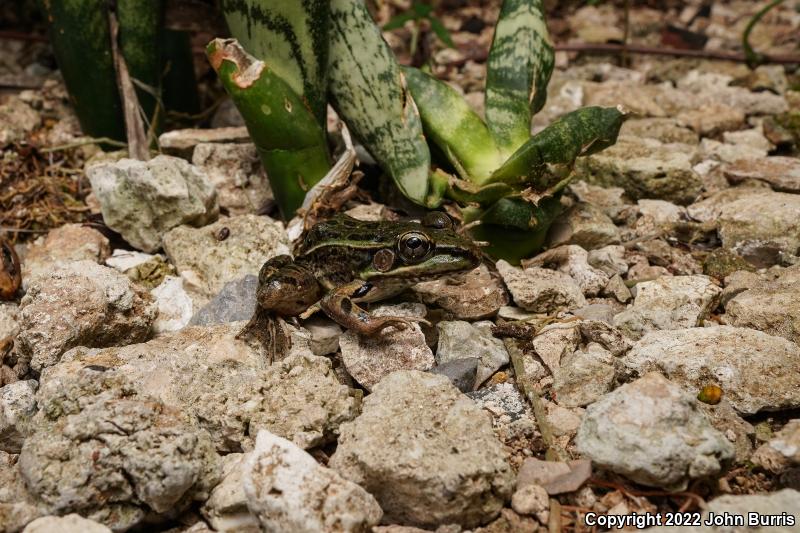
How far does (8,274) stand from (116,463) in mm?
1237

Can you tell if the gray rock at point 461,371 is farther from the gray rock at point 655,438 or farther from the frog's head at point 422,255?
the gray rock at point 655,438

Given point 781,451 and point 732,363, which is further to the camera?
point 732,363

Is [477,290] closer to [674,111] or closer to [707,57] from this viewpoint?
[674,111]

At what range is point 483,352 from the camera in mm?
2414

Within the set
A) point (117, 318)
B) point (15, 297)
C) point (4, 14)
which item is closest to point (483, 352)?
point (117, 318)

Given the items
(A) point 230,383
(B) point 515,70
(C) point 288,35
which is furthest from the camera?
(B) point 515,70

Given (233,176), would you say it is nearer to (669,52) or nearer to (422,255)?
(422,255)

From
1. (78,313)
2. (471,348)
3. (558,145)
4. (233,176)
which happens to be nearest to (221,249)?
(233,176)

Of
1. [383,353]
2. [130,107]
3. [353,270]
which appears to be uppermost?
[130,107]

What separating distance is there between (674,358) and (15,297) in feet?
7.51

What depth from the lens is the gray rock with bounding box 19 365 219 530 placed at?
181cm

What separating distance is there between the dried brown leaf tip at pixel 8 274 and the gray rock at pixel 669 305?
213 centimetres

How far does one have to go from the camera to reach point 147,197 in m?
2.96

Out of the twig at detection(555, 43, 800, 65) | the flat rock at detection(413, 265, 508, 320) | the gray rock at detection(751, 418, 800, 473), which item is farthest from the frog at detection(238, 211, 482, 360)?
the twig at detection(555, 43, 800, 65)
